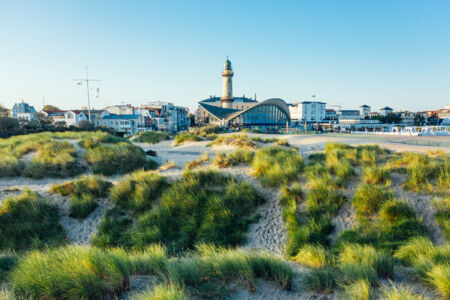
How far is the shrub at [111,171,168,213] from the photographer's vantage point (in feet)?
26.6

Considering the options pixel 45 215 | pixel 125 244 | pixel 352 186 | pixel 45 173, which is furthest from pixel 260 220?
pixel 45 173

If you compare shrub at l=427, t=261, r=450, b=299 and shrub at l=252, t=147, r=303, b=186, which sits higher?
shrub at l=252, t=147, r=303, b=186

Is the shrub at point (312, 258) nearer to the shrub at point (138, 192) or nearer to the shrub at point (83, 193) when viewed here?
the shrub at point (138, 192)

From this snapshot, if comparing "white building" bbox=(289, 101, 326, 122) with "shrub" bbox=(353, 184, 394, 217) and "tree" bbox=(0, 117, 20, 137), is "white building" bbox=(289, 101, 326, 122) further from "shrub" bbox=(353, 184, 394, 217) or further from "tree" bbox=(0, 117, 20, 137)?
"shrub" bbox=(353, 184, 394, 217)

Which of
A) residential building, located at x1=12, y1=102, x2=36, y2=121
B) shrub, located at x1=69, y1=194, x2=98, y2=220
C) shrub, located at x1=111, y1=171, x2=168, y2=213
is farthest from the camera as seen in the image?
residential building, located at x1=12, y1=102, x2=36, y2=121

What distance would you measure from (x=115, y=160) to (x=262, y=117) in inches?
1802

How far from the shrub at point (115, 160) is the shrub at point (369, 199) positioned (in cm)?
951

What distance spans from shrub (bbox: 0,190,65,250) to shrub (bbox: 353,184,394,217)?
807 centimetres

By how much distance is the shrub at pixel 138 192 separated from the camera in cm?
812

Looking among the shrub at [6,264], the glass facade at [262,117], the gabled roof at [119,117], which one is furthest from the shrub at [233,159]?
the gabled roof at [119,117]

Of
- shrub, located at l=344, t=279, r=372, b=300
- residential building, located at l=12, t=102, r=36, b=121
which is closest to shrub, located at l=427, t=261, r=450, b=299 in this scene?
shrub, located at l=344, t=279, r=372, b=300

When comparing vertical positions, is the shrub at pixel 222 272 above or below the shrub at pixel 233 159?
below

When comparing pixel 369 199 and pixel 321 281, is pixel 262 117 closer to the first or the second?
pixel 369 199

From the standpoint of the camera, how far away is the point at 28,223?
7301 millimetres
